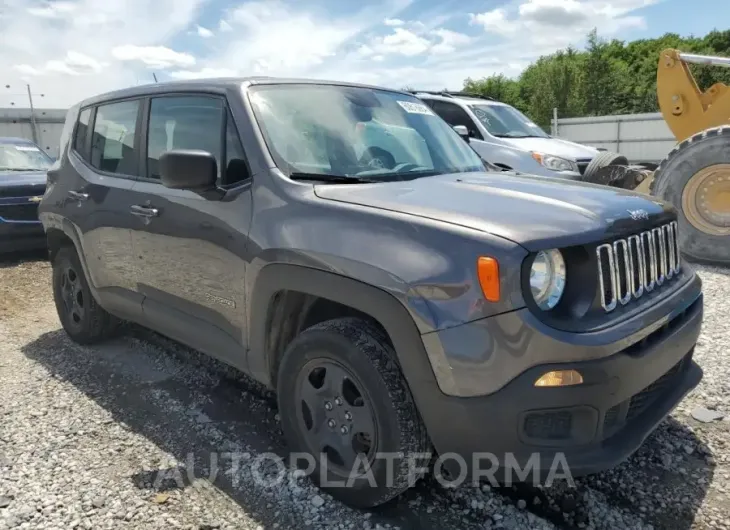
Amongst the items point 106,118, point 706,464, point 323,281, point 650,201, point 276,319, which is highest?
point 106,118

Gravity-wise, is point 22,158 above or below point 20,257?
above

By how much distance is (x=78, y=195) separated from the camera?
14.2ft

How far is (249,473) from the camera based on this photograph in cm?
297

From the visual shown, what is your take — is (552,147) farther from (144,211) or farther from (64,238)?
(144,211)

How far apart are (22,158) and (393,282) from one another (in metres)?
9.00

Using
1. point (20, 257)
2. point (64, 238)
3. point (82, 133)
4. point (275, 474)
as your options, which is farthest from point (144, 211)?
point (20, 257)

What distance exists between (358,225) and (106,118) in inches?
108

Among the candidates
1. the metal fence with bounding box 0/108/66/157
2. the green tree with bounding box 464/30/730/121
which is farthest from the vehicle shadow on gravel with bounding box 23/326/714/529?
the green tree with bounding box 464/30/730/121

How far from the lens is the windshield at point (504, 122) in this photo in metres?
9.62

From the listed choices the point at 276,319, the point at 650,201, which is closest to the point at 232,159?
the point at 276,319

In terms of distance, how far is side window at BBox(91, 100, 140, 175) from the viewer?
156 inches

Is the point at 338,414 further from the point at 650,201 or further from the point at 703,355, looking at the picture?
the point at 703,355

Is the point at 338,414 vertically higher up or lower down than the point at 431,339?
lower down

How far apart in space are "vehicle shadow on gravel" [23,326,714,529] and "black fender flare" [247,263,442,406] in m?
0.61
